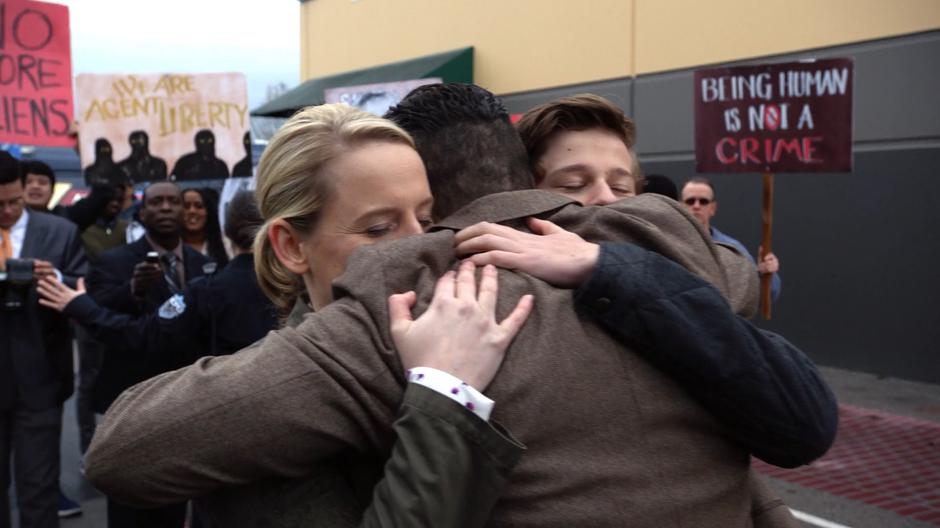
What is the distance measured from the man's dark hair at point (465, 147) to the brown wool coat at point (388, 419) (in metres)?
0.24

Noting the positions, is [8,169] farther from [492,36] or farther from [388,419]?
[492,36]

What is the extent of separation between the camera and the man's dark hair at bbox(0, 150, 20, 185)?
4586mm

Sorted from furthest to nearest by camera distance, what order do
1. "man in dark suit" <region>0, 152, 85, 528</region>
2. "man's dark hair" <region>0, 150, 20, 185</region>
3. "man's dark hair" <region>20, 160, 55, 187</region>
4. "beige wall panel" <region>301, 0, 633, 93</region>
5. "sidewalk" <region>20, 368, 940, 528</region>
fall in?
"beige wall panel" <region>301, 0, 633, 93</region>
"man's dark hair" <region>20, 160, 55, 187</region>
"sidewalk" <region>20, 368, 940, 528</region>
"man's dark hair" <region>0, 150, 20, 185</region>
"man in dark suit" <region>0, 152, 85, 528</region>

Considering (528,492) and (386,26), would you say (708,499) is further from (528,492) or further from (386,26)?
(386,26)

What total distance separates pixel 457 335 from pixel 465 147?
38cm

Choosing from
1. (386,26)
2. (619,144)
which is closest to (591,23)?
(386,26)


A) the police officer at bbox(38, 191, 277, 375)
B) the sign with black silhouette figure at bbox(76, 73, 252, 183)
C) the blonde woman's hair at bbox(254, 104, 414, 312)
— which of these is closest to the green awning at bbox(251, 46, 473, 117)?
the sign with black silhouette figure at bbox(76, 73, 252, 183)

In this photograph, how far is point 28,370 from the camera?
14.7 ft

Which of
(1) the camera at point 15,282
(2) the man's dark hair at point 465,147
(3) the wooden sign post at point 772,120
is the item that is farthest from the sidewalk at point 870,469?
(2) the man's dark hair at point 465,147

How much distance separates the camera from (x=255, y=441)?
1152 millimetres

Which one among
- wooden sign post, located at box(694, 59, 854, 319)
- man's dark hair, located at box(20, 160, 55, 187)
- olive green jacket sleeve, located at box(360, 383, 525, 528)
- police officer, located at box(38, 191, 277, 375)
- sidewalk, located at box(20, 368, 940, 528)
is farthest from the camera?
man's dark hair, located at box(20, 160, 55, 187)

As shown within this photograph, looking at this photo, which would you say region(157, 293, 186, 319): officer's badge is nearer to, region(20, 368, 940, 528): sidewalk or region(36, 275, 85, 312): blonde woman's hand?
region(36, 275, 85, 312): blonde woman's hand

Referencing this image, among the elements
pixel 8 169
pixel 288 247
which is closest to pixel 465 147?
pixel 288 247

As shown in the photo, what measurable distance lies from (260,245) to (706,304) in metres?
0.81
